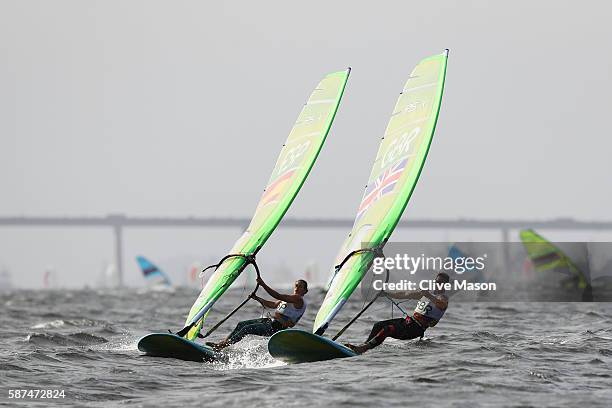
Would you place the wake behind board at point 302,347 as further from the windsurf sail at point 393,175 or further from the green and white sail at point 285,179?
the green and white sail at point 285,179

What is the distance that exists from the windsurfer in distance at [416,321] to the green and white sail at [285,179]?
7.44ft

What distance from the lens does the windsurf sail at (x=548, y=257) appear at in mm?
38594

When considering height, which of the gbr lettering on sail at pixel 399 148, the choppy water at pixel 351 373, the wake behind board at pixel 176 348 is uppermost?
the gbr lettering on sail at pixel 399 148

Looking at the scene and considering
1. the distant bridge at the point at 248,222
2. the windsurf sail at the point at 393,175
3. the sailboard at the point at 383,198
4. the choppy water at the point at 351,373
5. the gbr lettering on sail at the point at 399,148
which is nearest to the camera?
the choppy water at the point at 351,373

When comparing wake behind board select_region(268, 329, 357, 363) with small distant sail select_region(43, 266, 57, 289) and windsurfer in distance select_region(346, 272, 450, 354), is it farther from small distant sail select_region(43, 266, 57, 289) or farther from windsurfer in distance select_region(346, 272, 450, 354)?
small distant sail select_region(43, 266, 57, 289)

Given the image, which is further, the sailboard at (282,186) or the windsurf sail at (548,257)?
the windsurf sail at (548,257)

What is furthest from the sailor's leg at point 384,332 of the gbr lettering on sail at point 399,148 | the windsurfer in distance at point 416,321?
the gbr lettering on sail at point 399,148

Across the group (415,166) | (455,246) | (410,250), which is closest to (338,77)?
(415,166)

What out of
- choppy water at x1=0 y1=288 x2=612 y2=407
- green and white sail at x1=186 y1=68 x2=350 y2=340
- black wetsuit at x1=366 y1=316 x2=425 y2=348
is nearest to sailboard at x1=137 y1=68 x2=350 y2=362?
green and white sail at x1=186 y1=68 x2=350 y2=340

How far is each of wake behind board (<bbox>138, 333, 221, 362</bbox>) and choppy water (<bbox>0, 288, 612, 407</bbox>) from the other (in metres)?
0.22

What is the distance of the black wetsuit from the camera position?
13.6 metres

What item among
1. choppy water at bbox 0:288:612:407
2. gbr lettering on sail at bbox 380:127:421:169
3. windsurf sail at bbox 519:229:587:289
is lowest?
choppy water at bbox 0:288:612:407

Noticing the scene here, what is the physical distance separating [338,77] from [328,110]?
0.73 m

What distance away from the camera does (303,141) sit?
16297 millimetres
